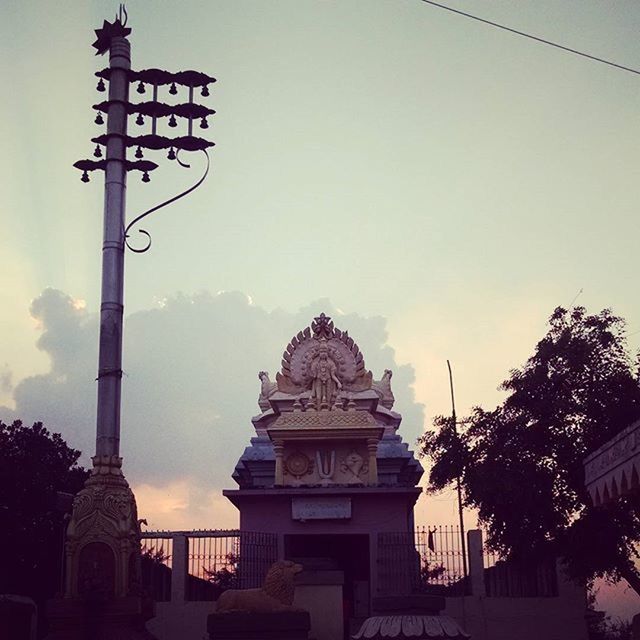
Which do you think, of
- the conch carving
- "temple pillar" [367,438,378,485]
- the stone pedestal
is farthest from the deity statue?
the stone pedestal

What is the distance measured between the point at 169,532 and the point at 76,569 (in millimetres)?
7316

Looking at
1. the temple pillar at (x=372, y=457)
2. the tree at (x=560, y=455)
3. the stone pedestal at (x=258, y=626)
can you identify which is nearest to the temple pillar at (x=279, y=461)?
the temple pillar at (x=372, y=457)

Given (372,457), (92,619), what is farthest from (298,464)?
(92,619)

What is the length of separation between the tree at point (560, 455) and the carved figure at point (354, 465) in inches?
124

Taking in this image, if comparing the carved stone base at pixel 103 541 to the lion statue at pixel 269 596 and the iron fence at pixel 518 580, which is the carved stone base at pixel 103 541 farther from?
the iron fence at pixel 518 580

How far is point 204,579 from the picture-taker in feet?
75.4

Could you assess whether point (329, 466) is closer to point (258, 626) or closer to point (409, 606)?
point (258, 626)

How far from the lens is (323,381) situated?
81.8ft

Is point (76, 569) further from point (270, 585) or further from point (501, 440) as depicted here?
point (501, 440)

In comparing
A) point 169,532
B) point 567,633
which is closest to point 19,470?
point 169,532

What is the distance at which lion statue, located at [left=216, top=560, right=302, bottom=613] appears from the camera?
1447cm

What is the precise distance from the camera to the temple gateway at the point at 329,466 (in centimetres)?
2316

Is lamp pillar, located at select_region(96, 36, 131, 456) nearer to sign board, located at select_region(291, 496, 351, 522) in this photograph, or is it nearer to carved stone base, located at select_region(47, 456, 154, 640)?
carved stone base, located at select_region(47, 456, 154, 640)

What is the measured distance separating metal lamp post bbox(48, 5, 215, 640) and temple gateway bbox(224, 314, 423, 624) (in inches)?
273
